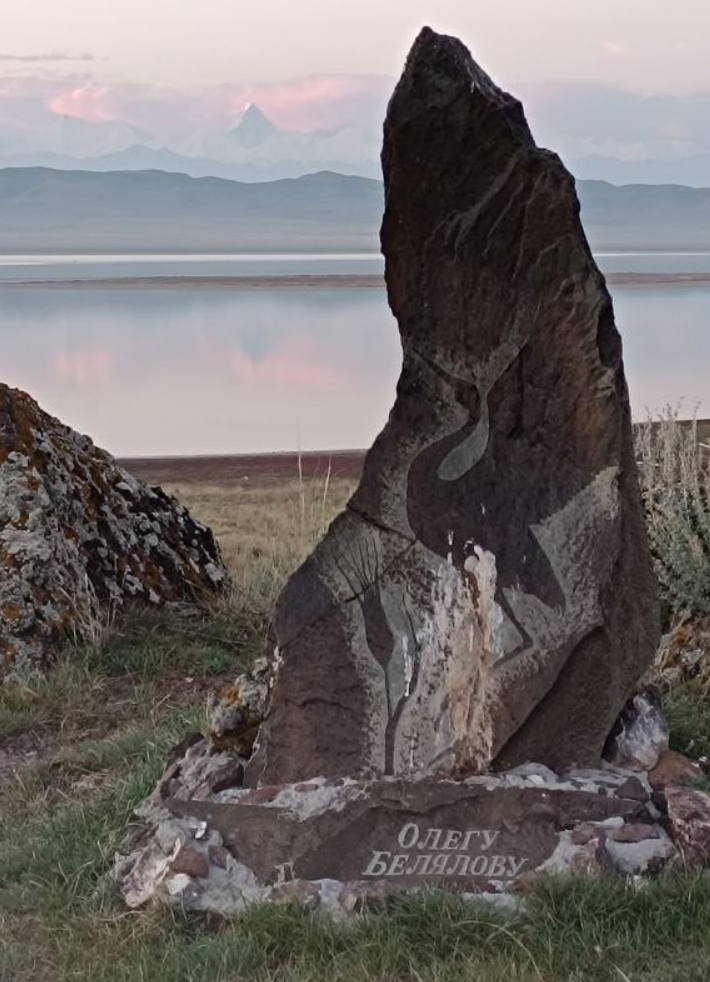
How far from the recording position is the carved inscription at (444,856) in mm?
4562

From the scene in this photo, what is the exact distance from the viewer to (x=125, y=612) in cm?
792

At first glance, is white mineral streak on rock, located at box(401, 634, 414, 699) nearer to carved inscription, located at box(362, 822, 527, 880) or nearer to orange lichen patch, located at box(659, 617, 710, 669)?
carved inscription, located at box(362, 822, 527, 880)

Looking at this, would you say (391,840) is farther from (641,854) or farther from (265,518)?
(265,518)

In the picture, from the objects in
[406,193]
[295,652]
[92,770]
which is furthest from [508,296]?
[92,770]

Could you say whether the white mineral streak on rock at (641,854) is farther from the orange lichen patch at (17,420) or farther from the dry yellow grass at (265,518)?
the orange lichen patch at (17,420)

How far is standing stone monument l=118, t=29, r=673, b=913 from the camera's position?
4660 mm

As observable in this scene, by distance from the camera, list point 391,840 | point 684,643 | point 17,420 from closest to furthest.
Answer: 1. point 391,840
2. point 684,643
3. point 17,420

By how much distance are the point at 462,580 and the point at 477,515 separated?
8.6 inches

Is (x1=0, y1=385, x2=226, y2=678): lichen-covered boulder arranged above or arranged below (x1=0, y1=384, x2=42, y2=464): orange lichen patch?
below

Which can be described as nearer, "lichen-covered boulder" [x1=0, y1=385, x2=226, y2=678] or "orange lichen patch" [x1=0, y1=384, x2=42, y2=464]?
"lichen-covered boulder" [x1=0, y1=385, x2=226, y2=678]

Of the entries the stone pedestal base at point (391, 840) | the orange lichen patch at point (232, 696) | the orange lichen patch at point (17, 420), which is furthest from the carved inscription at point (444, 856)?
the orange lichen patch at point (17, 420)

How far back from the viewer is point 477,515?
490 centimetres

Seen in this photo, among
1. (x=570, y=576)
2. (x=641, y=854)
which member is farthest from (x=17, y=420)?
(x=641, y=854)

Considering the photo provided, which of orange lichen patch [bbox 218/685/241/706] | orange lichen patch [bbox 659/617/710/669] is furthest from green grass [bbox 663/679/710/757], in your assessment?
orange lichen patch [bbox 218/685/241/706]
